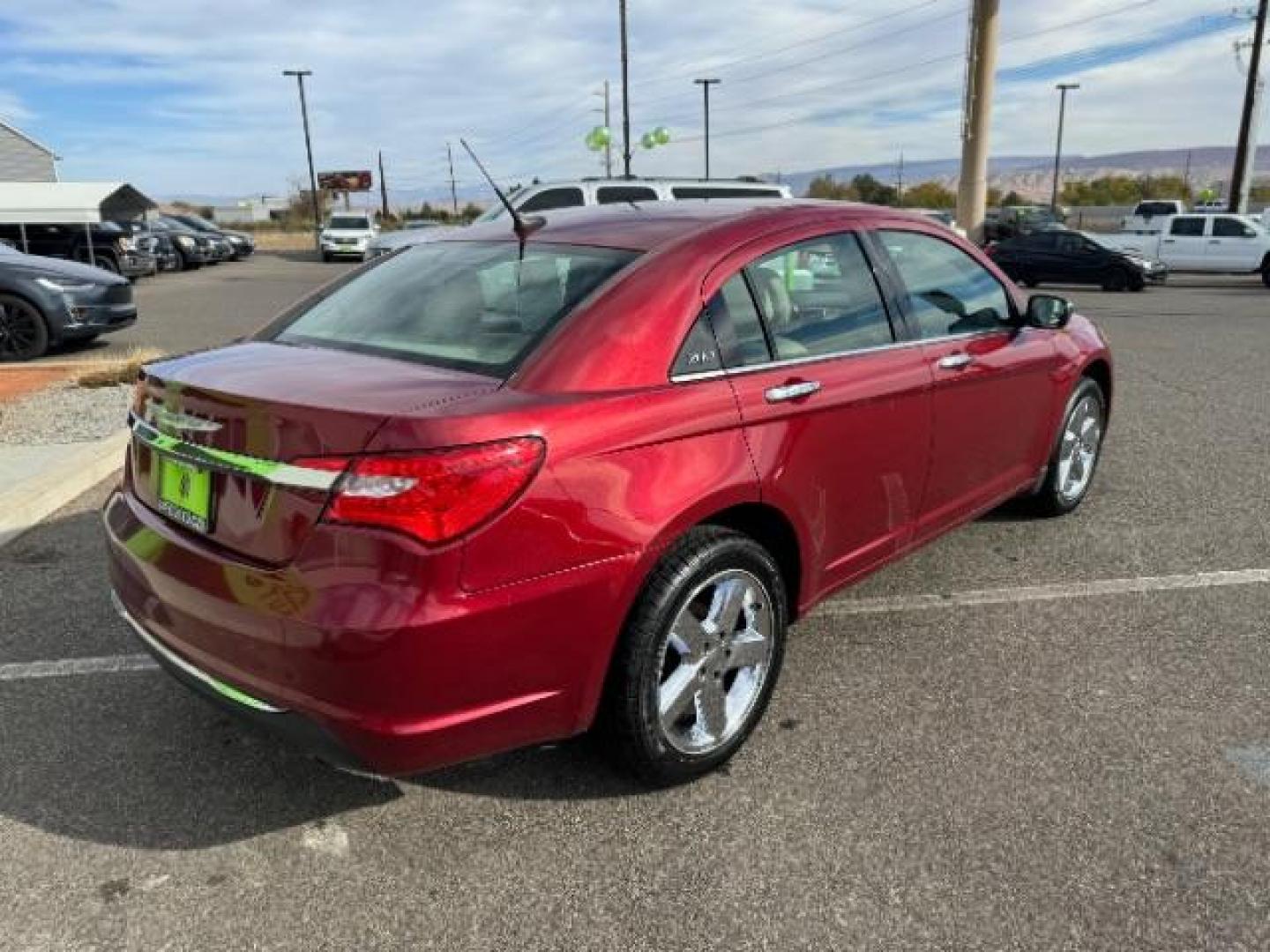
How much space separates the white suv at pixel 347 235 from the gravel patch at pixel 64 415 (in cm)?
2778

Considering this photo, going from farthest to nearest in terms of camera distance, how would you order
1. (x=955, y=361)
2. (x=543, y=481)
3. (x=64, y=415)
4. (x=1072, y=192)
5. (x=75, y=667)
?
(x=1072, y=192), (x=64, y=415), (x=955, y=361), (x=75, y=667), (x=543, y=481)

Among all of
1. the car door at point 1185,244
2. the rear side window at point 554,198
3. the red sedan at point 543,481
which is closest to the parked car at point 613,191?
the rear side window at point 554,198

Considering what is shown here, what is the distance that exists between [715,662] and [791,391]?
83 cm

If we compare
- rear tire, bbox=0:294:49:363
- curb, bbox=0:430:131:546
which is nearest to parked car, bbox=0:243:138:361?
rear tire, bbox=0:294:49:363

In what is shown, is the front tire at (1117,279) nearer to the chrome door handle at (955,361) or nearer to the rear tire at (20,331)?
the rear tire at (20,331)

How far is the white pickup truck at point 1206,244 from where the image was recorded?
24.1m

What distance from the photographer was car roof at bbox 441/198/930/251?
310 cm

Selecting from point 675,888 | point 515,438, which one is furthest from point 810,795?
point 515,438

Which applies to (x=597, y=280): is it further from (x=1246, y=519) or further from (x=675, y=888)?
(x=1246, y=519)

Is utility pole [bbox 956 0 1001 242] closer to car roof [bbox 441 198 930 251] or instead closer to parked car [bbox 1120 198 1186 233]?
parked car [bbox 1120 198 1186 233]

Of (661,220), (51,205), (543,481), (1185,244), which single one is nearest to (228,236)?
(51,205)

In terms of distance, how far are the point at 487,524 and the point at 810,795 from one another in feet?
4.17

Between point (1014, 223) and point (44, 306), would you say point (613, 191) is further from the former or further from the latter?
point (1014, 223)

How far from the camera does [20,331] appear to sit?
10.6 meters
